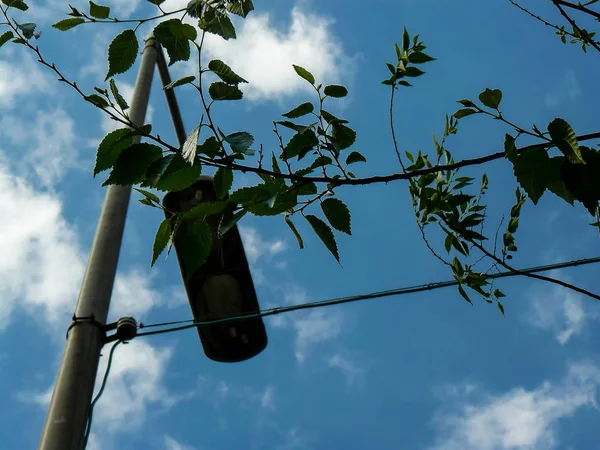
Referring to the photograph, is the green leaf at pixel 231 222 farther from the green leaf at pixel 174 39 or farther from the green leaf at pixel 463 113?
the green leaf at pixel 463 113

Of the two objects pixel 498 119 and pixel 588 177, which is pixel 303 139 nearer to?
pixel 498 119

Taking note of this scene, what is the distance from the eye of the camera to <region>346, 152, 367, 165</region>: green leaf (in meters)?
1.63

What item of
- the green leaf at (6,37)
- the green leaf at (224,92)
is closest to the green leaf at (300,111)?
the green leaf at (224,92)

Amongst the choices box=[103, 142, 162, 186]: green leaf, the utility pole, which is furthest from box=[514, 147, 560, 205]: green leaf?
the utility pole

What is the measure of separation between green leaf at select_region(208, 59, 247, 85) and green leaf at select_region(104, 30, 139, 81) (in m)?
0.16

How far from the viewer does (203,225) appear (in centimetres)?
132

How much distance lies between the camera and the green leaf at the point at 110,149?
1.32 metres

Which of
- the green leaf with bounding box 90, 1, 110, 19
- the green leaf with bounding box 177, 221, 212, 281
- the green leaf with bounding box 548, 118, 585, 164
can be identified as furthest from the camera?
the green leaf with bounding box 90, 1, 110, 19

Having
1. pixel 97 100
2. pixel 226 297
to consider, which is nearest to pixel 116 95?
pixel 97 100

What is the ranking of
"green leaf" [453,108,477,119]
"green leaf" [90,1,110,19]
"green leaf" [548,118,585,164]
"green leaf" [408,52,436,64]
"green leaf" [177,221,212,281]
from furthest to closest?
"green leaf" [408,52,436,64] < "green leaf" [453,108,477,119] < "green leaf" [90,1,110,19] < "green leaf" [177,221,212,281] < "green leaf" [548,118,585,164]

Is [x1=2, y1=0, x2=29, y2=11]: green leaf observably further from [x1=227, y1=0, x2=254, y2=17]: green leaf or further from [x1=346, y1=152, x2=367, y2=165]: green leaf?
[x1=346, y1=152, x2=367, y2=165]: green leaf

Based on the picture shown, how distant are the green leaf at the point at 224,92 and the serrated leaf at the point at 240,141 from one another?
83mm

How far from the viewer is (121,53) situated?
135cm

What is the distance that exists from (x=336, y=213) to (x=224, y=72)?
15.2 inches
